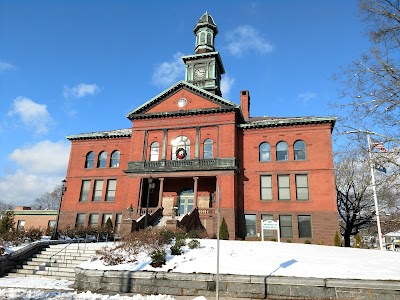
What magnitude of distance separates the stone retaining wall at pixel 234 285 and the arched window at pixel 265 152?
19740 mm

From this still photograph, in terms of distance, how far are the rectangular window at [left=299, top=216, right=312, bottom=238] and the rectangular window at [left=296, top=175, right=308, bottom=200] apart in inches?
76.1

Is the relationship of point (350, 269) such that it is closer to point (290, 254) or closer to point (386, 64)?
point (290, 254)

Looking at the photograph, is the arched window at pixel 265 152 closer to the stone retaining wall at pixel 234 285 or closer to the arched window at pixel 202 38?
the arched window at pixel 202 38

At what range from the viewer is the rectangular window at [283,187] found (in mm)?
28594

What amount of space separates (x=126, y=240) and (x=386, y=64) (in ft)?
49.0

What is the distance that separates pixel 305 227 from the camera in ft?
89.1

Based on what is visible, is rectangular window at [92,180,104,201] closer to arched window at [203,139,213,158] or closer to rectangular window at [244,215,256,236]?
arched window at [203,139,213,158]

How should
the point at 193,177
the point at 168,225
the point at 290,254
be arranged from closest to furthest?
1. the point at 290,254
2. the point at 168,225
3. the point at 193,177

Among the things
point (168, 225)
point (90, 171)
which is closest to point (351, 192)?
point (168, 225)

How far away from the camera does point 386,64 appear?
1003 cm

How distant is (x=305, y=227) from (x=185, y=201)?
11797 millimetres

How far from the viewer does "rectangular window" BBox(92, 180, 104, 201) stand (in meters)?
34.5

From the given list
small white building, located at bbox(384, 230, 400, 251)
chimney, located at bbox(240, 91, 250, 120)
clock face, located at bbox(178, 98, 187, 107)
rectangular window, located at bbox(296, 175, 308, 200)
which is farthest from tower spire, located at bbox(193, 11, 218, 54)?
small white building, located at bbox(384, 230, 400, 251)

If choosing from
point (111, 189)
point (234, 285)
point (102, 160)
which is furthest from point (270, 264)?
point (102, 160)
